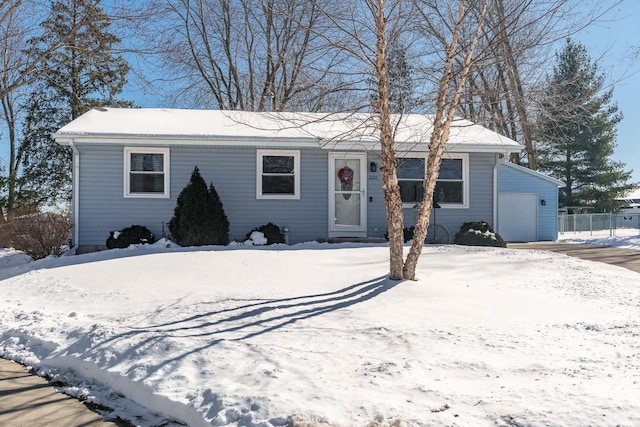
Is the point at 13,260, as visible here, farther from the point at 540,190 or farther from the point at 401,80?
the point at 540,190

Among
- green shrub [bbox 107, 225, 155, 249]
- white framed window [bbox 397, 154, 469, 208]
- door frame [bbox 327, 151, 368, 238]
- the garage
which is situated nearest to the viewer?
green shrub [bbox 107, 225, 155, 249]

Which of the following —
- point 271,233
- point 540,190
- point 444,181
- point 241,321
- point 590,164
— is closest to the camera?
point 241,321

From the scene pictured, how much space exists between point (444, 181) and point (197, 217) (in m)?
6.59

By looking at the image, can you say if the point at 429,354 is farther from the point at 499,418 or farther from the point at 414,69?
the point at 414,69

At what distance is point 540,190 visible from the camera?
714 inches

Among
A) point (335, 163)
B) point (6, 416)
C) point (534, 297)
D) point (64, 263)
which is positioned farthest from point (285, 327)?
point (335, 163)

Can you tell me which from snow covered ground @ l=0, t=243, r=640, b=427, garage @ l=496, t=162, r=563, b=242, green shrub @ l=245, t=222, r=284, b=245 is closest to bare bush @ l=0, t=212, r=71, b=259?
snow covered ground @ l=0, t=243, r=640, b=427

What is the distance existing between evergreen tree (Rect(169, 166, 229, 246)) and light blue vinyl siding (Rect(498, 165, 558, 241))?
1089 centimetres

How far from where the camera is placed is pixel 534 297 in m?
6.92

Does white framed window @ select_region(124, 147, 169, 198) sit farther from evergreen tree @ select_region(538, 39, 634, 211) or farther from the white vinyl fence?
evergreen tree @ select_region(538, 39, 634, 211)

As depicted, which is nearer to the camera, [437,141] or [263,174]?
[437,141]

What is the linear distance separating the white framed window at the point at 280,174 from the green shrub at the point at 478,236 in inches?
172

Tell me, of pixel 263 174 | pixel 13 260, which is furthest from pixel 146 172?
pixel 13 260

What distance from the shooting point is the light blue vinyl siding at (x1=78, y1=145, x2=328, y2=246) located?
40.6ft
